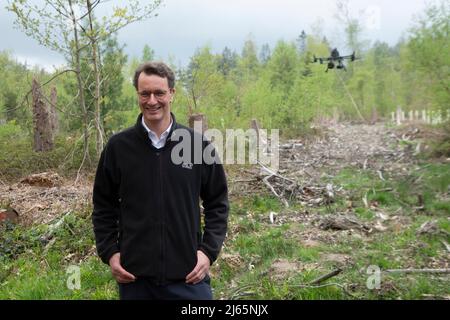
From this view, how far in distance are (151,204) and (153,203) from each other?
0.01 meters

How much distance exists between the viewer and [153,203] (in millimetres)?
2600

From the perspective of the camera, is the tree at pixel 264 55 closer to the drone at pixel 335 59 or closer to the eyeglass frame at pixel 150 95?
the drone at pixel 335 59

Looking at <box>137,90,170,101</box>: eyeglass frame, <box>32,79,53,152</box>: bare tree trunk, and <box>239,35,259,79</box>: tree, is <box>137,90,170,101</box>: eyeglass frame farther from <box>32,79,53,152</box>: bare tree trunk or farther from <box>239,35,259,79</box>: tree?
<box>239,35,259,79</box>: tree

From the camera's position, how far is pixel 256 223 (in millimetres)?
8109

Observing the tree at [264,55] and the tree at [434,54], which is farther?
the tree at [264,55]

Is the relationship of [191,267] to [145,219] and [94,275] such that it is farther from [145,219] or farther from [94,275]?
[94,275]

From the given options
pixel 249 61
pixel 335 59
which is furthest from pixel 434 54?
pixel 249 61

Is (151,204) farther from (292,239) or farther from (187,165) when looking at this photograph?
(292,239)

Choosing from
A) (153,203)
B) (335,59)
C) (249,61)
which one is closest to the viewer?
(153,203)

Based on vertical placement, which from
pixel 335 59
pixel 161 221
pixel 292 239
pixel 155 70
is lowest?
pixel 292 239

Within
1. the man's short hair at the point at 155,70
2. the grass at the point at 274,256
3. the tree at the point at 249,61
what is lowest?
the grass at the point at 274,256

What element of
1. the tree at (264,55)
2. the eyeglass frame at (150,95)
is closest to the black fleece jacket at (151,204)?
the eyeglass frame at (150,95)

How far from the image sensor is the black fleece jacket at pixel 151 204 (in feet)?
8.56

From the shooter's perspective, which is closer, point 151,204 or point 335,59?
point 151,204
